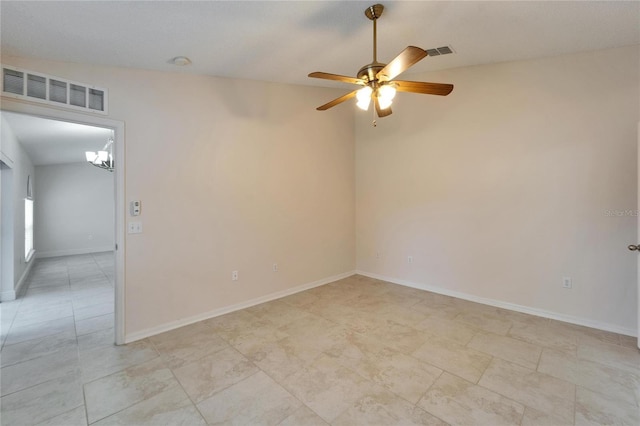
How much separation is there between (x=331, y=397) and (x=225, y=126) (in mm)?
2994

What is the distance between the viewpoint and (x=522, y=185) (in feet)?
11.2

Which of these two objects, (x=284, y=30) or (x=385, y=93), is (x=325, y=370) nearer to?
(x=385, y=93)

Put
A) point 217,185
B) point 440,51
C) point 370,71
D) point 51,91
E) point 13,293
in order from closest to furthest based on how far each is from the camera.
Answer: point 370,71, point 51,91, point 440,51, point 217,185, point 13,293

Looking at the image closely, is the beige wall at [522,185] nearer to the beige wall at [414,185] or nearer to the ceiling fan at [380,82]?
the beige wall at [414,185]

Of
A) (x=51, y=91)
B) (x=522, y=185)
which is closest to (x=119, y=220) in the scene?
(x=51, y=91)

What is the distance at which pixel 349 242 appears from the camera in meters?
5.05

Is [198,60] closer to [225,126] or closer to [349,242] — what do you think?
[225,126]

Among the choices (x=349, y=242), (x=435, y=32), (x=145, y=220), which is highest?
(x=435, y=32)

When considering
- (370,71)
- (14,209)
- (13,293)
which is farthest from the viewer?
(14,209)

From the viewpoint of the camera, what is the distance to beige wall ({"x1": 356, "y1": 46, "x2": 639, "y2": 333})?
291 cm

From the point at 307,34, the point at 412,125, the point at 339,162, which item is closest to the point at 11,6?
the point at 307,34

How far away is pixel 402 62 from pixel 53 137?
599 centimetres

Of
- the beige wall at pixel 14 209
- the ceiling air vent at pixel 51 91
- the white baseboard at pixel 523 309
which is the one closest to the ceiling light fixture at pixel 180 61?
the ceiling air vent at pixel 51 91

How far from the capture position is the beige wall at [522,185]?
9.53ft
